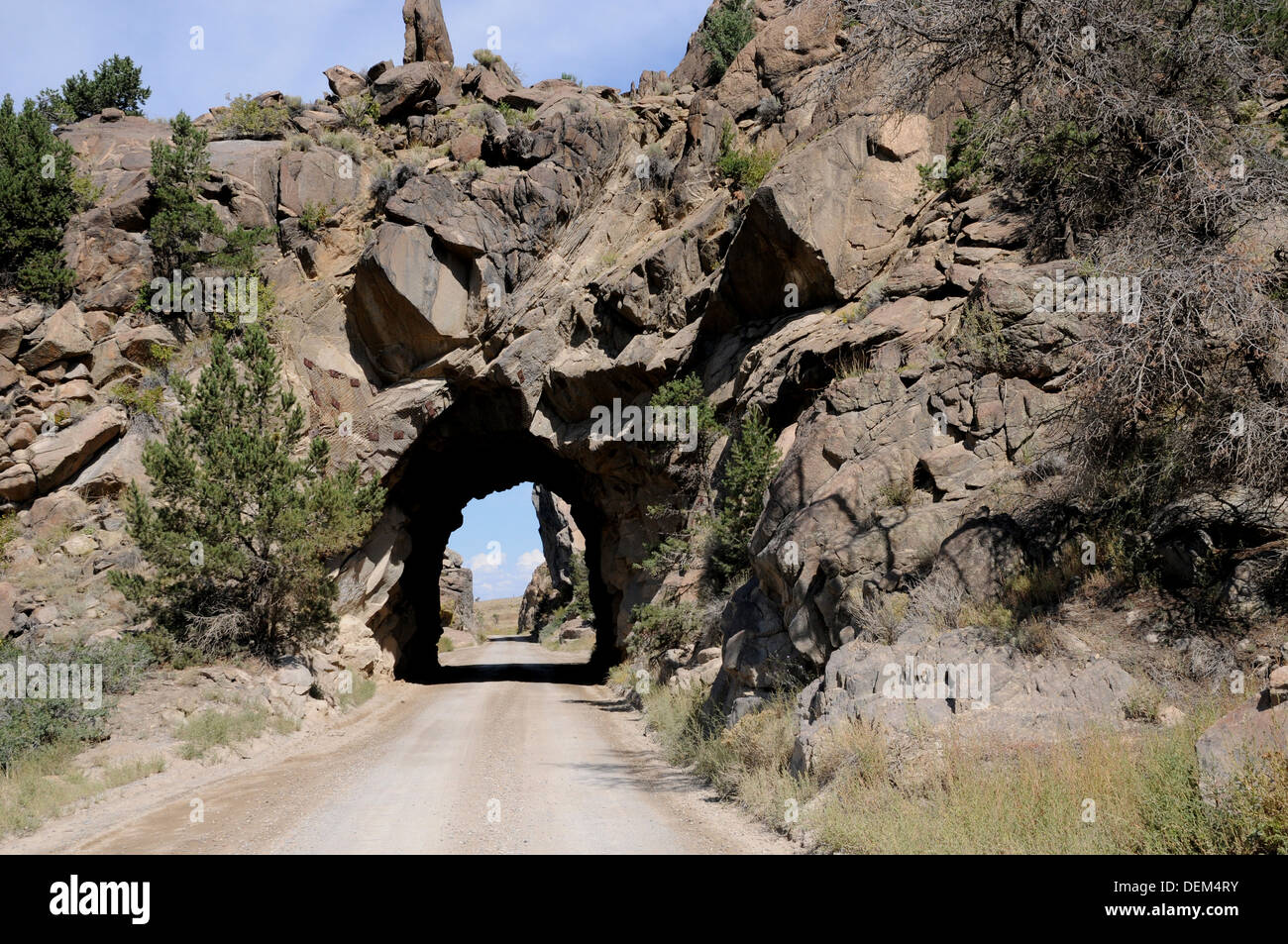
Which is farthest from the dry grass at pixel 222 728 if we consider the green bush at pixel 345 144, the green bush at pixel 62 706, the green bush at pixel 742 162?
the green bush at pixel 345 144

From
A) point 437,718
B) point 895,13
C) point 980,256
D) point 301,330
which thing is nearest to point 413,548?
point 301,330

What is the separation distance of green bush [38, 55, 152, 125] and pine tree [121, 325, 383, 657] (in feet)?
87.9

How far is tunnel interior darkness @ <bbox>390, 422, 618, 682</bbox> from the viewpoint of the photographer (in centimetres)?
2919

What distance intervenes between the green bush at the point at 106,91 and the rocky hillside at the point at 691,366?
647 centimetres

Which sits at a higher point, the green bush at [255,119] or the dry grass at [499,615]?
the green bush at [255,119]

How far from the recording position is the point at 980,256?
51.0ft

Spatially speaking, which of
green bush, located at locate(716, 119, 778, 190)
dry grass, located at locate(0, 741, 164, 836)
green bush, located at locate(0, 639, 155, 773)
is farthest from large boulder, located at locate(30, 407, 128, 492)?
green bush, located at locate(716, 119, 778, 190)

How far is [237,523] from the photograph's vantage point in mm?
16422

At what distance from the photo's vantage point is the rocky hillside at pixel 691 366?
27.2 ft

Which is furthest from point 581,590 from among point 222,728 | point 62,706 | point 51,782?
point 51,782

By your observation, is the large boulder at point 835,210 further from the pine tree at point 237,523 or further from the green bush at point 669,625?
the pine tree at point 237,523

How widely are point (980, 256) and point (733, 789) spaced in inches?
458

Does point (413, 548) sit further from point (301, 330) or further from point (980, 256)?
point (980, 256)

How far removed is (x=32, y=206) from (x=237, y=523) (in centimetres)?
1730
